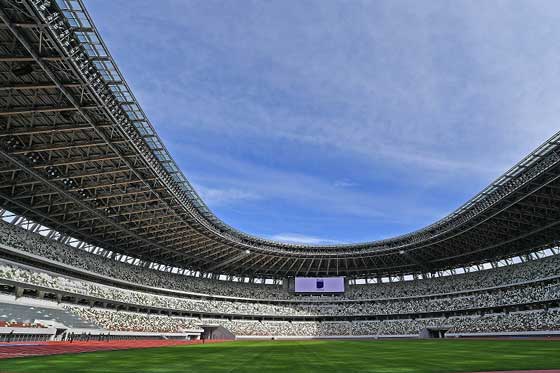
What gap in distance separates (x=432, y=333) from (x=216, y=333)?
1620 inches

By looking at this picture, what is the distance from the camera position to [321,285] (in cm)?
8356

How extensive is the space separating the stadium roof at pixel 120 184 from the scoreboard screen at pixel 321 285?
8.74 meters

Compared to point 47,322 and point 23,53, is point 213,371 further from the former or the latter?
point 47,322

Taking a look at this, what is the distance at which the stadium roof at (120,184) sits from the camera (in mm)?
22141

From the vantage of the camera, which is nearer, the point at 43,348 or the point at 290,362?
the point at 290,362

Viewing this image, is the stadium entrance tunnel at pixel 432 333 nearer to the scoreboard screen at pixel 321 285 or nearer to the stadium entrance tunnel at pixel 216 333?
the scoreboard screen at pixel 321 285

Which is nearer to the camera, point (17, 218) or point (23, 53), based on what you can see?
point (23, 53)

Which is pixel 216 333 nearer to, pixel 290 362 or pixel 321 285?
pixel 321 285

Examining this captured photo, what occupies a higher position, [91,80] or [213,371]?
[91,80]

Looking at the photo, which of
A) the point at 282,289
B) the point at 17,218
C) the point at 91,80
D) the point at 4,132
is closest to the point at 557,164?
the point at 91,80

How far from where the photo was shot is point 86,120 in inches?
1064

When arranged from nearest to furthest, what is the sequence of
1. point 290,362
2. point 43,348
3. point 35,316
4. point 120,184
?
point 290,362, point 43,348, point 120,184, point 35,316

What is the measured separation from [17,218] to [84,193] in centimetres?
1142

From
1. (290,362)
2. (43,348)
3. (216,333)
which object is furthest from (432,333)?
(43,348)
